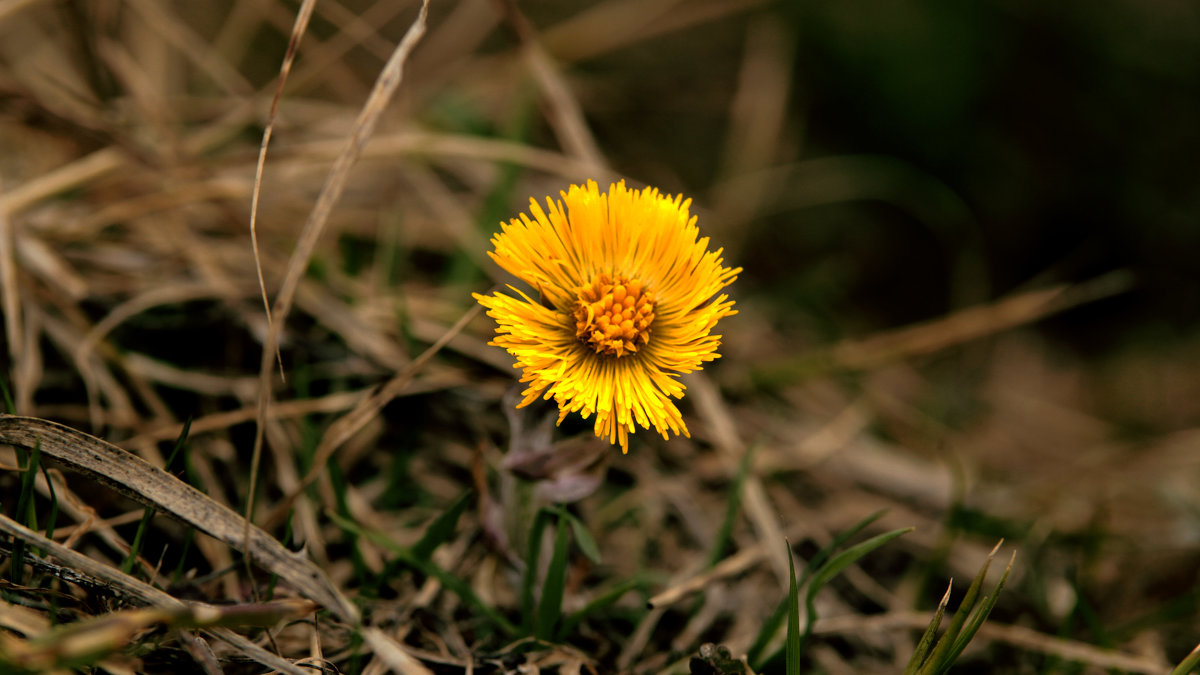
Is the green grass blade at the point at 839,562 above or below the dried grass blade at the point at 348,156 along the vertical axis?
below

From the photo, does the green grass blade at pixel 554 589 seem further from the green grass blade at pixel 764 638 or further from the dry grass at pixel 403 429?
the green grass blade at pixel 764 638

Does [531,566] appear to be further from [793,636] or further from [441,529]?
[793,636]

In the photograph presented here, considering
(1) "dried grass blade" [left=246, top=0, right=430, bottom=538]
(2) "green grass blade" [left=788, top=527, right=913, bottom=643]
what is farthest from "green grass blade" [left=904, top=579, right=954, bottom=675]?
(1) "dried grass blade" [left=246, top=0, right=430, bottom=538]

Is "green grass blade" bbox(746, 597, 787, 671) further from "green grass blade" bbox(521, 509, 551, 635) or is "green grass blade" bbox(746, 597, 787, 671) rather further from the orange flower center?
the orange flower center

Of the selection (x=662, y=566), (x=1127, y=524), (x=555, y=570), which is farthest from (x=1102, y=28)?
(x=555, y=570)

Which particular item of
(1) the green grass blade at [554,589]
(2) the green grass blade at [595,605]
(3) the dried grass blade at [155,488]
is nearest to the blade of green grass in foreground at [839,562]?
(2) the green grass blade at [595,605]
